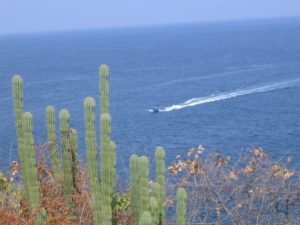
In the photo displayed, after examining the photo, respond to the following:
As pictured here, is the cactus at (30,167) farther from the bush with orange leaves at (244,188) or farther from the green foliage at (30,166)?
the bush with orange leaves at (244,188)

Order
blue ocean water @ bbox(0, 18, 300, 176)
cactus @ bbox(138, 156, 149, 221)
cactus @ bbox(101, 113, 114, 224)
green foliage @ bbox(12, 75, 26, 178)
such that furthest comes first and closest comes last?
blue ocean water @ bbox(0, 18, 300, 176), green foliage @ bbox(12, 75, 26, 178), cactus @ bbox(101, 113, 114, 224), cactus @ bbox(138, 156, 149, 221)

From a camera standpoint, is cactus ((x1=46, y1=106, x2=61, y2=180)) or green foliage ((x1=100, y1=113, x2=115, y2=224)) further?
cactus ((x1=46, y1=106, x2=61, y2=180))

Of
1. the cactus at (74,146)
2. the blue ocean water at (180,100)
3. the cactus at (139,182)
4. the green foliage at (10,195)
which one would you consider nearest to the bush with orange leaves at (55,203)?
the green foliage at (10,195)

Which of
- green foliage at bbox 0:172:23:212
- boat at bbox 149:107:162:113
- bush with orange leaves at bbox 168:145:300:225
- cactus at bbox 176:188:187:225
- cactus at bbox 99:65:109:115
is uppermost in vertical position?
cactus at bbox 99:65:109:115

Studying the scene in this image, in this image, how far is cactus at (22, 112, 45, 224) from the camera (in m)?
11.7

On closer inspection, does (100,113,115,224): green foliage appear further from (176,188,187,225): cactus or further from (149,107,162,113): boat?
(149,107,162,113): boat

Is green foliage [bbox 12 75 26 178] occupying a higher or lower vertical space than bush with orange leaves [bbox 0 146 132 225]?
higher

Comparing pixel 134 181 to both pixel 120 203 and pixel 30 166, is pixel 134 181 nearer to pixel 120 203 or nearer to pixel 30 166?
pixel 120 203

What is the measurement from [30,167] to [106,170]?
2.13 meters

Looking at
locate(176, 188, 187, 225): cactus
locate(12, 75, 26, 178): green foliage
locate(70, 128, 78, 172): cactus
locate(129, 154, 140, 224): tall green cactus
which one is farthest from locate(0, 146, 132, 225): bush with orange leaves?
locate(176, 188, 187, 225): cactus

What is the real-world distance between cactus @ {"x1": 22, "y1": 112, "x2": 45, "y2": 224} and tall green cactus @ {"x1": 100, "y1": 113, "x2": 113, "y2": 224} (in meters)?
1.83

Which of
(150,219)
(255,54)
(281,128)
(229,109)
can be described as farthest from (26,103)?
(255,54)

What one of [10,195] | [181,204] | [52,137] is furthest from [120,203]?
[10,195]

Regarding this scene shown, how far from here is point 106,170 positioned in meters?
10.8
